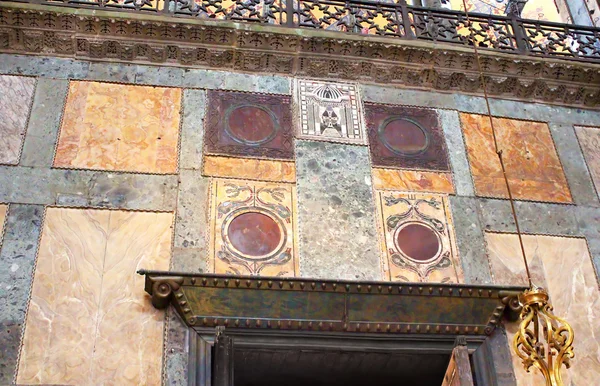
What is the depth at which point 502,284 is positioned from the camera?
7.43 metres

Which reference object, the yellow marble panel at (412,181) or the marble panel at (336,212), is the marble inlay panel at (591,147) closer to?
the yellow marble panel at (412,181)

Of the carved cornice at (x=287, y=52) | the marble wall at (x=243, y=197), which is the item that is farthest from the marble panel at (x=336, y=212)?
the carved cornice at (x=287, y=52)

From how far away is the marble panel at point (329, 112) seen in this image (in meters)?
8.15

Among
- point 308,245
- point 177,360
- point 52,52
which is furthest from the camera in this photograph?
point 52,52

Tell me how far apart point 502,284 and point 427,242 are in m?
0.73

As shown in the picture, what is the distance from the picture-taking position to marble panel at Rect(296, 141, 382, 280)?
7.27 metres

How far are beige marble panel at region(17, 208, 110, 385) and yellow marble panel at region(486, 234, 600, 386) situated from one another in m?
3.40

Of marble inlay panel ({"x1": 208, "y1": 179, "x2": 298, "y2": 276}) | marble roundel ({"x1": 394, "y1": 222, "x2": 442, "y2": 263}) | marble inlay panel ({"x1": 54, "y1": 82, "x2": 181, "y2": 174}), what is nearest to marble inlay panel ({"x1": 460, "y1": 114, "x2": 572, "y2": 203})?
marble roundel ({"x1": 394, "y1": 222, "x2": 442, "y2": 263})

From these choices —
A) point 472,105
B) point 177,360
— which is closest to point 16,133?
point 177,360

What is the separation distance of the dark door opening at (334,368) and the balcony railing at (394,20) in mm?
3467

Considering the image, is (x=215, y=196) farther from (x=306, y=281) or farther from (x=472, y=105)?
(x=472, y=105)

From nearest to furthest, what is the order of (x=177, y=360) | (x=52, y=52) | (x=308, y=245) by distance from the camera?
(x=177, y=360), (x=308, y=245), (x=52, y=52)

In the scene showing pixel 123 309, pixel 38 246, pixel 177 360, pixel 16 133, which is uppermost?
pixel 16 133

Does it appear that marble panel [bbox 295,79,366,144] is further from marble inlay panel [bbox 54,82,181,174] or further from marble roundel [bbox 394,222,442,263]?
marble inlay panel [bbox 54,82,181,174]
